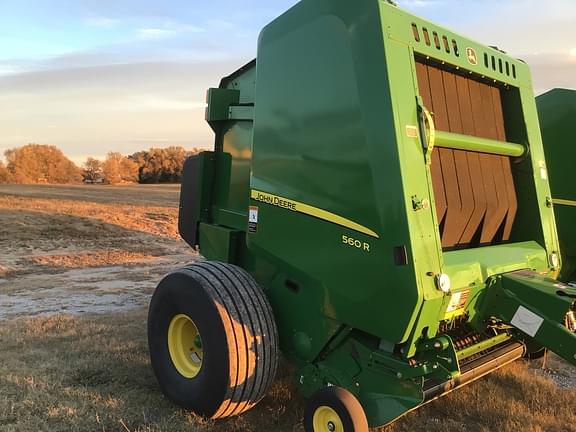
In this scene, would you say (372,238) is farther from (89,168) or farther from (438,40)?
(89,168)

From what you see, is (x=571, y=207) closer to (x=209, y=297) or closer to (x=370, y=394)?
(x=370, y=394)

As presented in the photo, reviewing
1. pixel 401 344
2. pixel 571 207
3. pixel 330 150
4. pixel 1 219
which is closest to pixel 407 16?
pixel 330 150

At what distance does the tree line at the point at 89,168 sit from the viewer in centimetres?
3925

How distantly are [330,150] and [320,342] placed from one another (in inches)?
47.5

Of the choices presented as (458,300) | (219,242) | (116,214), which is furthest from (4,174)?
(458,300)

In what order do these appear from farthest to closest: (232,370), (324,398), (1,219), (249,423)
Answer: (1,219) → (249,423) → (232,370) → (324,398)

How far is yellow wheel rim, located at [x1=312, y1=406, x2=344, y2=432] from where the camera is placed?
2857 millimetres

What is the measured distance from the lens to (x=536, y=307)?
2975mm

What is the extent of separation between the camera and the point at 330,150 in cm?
307

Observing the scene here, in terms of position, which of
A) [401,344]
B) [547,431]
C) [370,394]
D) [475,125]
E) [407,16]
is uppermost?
[407,16]

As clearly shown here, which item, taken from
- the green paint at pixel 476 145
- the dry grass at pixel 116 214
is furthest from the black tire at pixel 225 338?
the dry grass at pixel 116 214

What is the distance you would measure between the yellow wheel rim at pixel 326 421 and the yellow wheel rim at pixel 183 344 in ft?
3.67

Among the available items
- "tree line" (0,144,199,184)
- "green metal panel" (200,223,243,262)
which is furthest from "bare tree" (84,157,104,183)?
"green metal panel" (200,223,243,262)

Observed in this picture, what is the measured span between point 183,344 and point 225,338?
78cm
